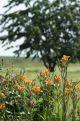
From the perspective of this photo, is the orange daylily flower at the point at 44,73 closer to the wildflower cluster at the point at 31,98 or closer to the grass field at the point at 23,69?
the wildflower cluster at the point at 31,98

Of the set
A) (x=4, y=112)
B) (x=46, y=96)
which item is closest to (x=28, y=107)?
(x=4, y=112)

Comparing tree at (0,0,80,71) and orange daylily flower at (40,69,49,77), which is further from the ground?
tree at (0,0,80,71)

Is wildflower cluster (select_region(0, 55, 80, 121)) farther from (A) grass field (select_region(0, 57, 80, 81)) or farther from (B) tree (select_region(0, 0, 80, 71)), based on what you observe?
(B) tree (select_region(0, 0, 80, 71))

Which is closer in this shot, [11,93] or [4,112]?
[4,112]

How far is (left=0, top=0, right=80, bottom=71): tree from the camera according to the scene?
53344mm

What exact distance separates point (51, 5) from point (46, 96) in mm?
49711

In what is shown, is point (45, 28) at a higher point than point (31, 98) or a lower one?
higher

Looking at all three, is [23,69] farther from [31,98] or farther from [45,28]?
[45,28]

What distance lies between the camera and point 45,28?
5397 cm

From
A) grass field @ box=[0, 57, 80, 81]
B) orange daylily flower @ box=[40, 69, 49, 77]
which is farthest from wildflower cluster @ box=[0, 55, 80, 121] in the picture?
grass field @ box=[0, 57, 80, 81]

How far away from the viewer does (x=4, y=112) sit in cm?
571

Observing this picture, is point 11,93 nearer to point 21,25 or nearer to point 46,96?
point 46,96

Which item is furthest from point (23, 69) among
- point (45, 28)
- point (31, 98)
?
point (45, 28)

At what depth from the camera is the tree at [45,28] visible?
53.3 m
